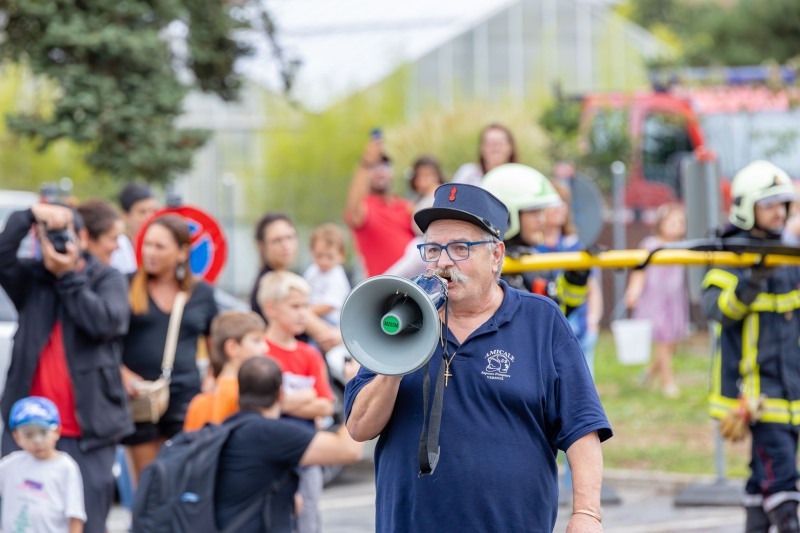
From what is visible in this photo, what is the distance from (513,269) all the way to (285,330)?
1.24 metres

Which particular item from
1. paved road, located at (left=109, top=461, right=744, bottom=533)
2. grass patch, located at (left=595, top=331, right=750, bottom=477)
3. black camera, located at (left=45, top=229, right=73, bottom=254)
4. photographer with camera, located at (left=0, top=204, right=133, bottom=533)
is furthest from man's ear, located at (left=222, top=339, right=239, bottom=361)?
grass patch, located at (left=595, top=331, right=750, bottom=477)

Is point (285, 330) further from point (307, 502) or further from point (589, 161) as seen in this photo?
point (589, 161)

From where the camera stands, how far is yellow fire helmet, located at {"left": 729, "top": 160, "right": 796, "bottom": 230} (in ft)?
24.2

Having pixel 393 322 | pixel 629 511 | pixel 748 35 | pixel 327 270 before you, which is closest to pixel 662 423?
pixel 629 511

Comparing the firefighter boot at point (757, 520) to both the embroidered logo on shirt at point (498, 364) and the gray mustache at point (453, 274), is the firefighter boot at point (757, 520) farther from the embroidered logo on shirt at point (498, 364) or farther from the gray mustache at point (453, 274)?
the gray mustache at point (453, 274)

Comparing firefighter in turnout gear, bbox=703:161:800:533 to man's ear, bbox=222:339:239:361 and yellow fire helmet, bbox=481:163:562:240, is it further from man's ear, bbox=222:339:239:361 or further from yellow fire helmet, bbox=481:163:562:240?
man's ear, bbox=222:339:239:361

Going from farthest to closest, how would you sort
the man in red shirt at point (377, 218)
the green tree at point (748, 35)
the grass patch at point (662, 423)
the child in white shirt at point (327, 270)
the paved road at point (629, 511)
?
the green tree at point (748, 35), the grass patch at point (662, 423), the man in red shirt at point (377, 218), the child in white shirt at point (327, 270), the paved road at point (629, 511)

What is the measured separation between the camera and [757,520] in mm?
7543

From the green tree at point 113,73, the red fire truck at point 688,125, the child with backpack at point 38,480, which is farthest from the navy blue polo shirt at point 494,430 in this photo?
the red fire truck at point 688,125

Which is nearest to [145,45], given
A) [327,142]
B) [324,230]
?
[324,230]

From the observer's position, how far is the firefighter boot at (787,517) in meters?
Answer: 7.34

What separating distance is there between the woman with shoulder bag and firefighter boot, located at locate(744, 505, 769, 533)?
306 centimetres

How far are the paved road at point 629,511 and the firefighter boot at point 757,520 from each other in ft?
4.70

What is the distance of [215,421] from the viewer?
643 centimetres
